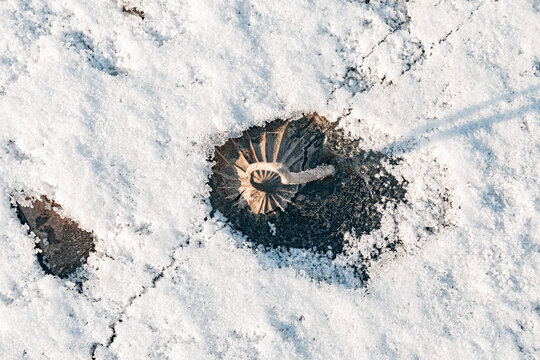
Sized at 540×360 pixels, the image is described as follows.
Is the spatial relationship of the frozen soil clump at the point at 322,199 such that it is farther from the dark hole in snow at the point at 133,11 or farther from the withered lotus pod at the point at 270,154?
the dark hole in snow at the point at 133,11

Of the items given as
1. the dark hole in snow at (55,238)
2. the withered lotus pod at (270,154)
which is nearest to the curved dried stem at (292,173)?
the withered lotus pod at (270,154)

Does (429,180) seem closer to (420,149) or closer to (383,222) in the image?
(420,149)

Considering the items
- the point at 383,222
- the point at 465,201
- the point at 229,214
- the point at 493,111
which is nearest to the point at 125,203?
the point at 229,214

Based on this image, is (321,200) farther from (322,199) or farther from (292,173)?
(292,173)

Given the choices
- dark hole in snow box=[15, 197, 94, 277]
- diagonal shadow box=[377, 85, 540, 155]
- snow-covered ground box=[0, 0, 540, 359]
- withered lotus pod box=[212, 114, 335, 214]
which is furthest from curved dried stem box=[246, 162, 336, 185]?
dark hole in snow box=[15, 197, 94, 277]

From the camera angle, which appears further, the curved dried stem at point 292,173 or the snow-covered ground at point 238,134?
the snow-covered ground at point 238,134

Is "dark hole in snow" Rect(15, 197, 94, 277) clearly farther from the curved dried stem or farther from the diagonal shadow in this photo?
the diagonal shadow
